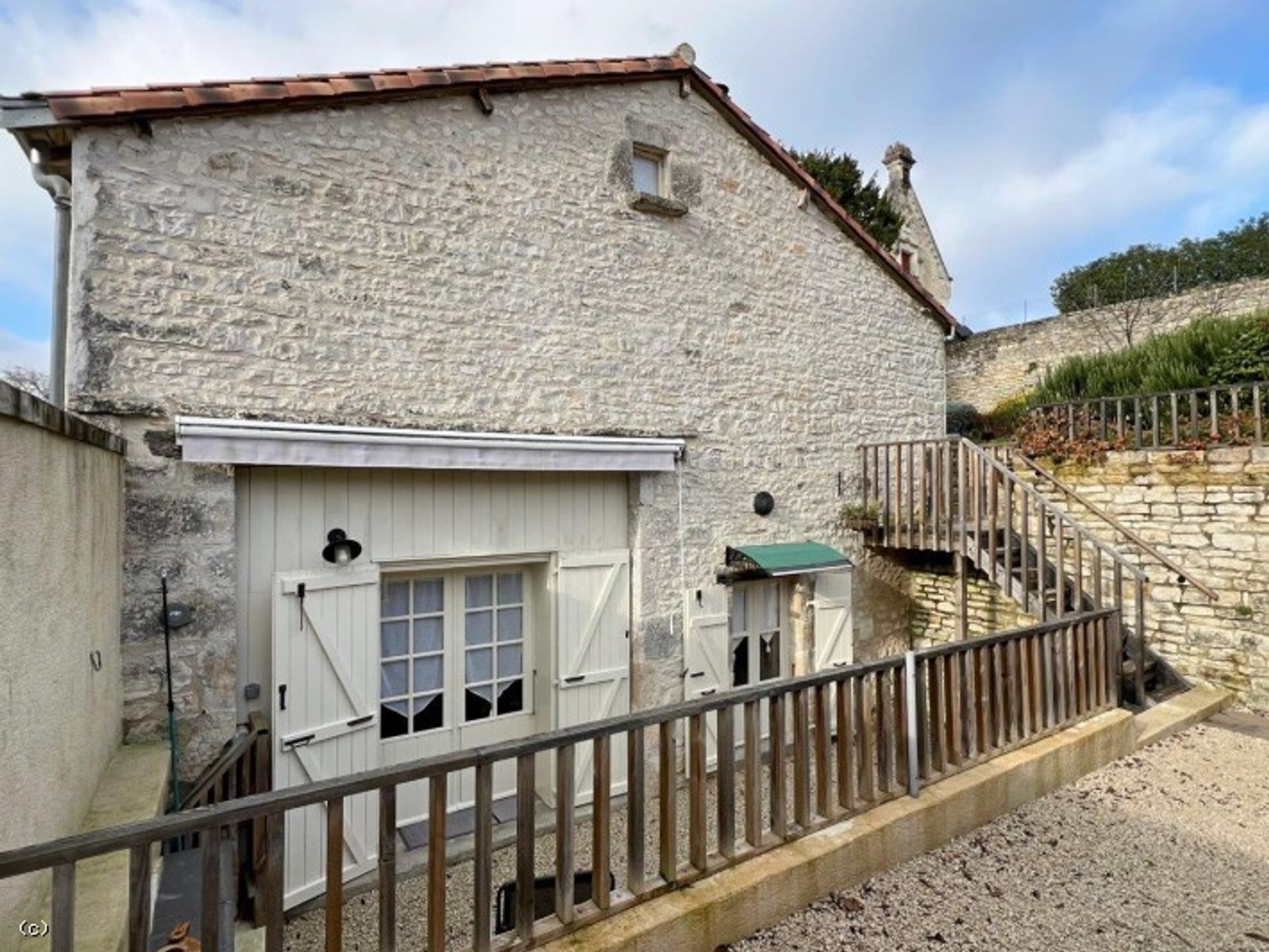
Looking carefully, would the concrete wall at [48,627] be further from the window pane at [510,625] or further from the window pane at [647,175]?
the window pane at [647,175]

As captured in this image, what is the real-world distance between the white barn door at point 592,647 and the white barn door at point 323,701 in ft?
5.07

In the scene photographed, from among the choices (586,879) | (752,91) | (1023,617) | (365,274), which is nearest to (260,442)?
(365,274)

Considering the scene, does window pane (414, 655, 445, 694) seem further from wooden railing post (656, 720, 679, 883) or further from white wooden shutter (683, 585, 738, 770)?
wooden railing post (656, 720, 679, 883)

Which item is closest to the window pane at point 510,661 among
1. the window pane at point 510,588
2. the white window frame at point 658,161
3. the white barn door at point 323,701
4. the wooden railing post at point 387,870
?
the window pane at point 510,588

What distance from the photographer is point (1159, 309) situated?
15086 mm

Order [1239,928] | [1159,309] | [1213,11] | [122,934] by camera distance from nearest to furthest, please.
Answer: [122,934] → [1239,928] → [1213,11] → [1159,309]

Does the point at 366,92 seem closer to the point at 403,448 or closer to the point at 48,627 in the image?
the point at 403,448

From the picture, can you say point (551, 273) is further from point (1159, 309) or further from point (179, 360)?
point (1159, 309)

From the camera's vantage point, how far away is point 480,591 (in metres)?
5.68

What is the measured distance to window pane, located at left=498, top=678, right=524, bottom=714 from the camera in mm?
5762

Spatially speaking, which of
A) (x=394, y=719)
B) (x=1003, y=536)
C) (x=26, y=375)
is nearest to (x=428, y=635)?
(x=394, y=719)

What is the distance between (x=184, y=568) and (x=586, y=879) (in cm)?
309

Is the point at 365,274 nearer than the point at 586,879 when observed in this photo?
No

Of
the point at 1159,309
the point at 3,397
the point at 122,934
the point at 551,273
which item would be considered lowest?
the point at 122,934
